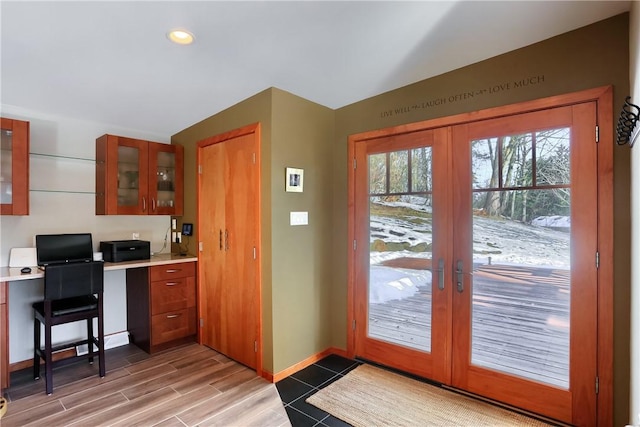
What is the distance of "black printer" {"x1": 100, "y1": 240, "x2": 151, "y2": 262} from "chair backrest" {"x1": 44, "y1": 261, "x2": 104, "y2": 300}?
1.67 feet

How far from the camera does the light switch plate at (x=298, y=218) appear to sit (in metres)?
2.86

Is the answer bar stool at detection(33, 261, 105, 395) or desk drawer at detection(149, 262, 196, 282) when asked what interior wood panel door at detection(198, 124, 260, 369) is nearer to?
desk drawer at detection(149, 262, 196, 282)

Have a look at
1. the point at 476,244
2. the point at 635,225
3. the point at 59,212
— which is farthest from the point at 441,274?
the point at 59,212

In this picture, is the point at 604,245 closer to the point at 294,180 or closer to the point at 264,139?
the point at 294,180

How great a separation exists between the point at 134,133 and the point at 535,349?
4207 mm

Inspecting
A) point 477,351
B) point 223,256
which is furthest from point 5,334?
point 477,351

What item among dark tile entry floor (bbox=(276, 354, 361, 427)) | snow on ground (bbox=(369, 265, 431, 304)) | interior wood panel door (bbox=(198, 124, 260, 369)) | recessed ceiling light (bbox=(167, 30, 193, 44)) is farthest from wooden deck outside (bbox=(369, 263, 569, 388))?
recessed ceiling light (bbox=(167, 30, 193, 44))

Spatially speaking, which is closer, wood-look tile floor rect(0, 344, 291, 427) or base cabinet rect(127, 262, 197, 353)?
wood-look tile floor rect(0, 344, 291, 427)

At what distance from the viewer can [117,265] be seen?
9.87 feet

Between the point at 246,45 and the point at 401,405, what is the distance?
269 centimetres

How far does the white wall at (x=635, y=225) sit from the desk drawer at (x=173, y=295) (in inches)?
135

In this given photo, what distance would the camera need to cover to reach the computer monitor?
295 centimetres

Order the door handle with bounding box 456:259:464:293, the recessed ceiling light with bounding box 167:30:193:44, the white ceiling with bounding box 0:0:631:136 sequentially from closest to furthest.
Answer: the white ceiling with bounding box 0:0:631:136 → the recessed ceiling light with bounding box 167:30:193:44 → the door handle with bounding box 456:259:464:293

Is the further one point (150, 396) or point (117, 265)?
point (117, 265)
